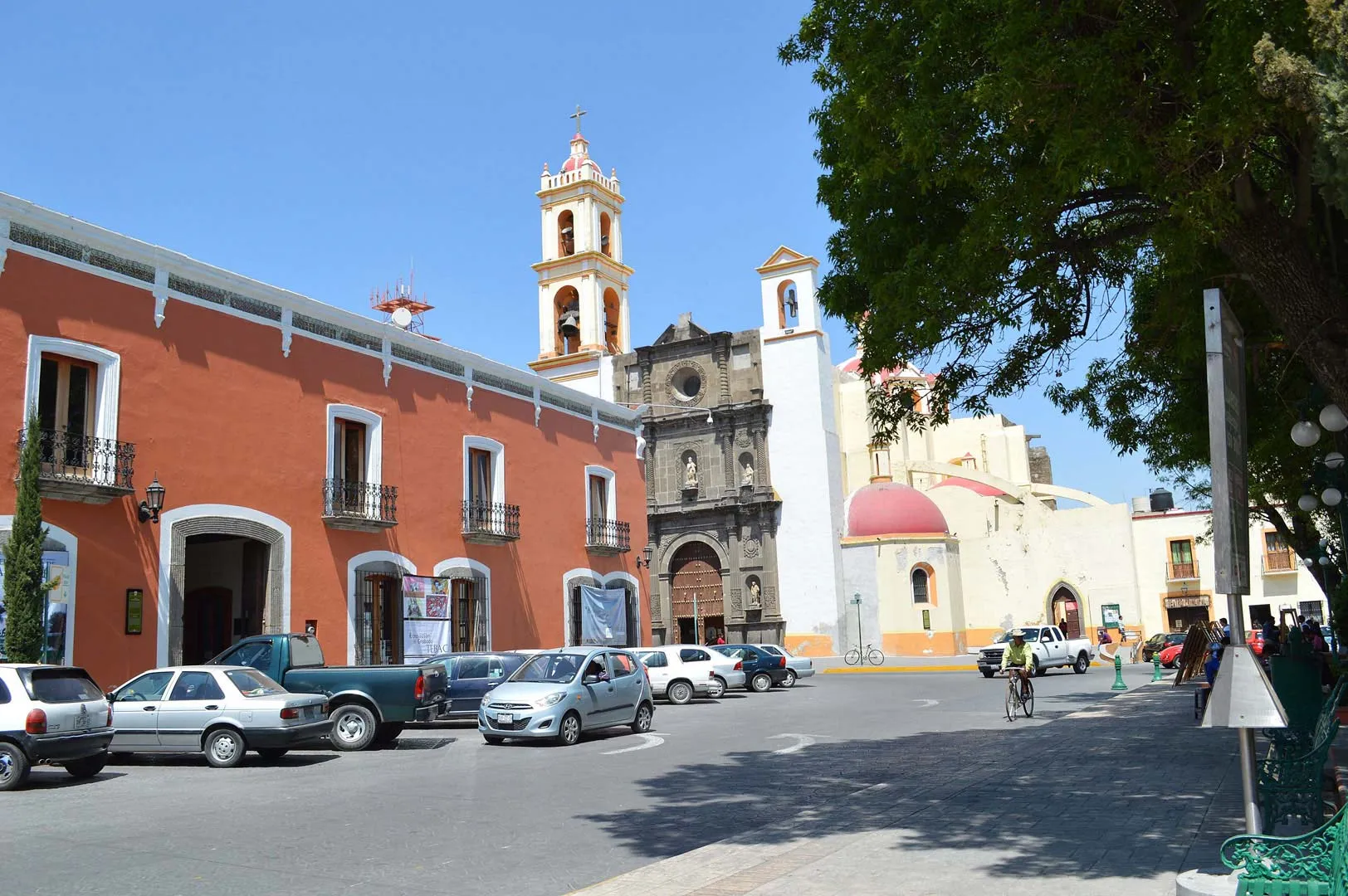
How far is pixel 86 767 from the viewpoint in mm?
13406

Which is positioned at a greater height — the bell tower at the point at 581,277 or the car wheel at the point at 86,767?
the bell tower at the point at 581,277

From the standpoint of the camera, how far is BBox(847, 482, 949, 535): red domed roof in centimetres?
4872

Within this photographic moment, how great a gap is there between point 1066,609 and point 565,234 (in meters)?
28.9

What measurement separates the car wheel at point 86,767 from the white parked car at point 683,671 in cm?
1381

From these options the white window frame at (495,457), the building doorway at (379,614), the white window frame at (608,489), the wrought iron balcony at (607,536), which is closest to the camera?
the building doorway at (379,614)

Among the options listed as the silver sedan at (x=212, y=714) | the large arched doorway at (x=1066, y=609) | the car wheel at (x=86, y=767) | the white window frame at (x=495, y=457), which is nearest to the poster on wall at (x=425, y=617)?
the white window frame at (x=495, y=457)

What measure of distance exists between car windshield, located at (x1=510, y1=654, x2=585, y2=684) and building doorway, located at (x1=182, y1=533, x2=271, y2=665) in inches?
285

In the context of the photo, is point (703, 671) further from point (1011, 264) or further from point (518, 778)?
point (1011, 264)

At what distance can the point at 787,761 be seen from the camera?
1357 centimetres

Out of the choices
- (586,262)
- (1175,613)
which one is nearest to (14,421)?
(586,262)

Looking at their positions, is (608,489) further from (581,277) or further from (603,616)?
(581,277)

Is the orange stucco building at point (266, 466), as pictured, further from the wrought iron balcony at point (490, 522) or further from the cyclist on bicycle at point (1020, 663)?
the cyclist on bicycle at point (1020, 663)

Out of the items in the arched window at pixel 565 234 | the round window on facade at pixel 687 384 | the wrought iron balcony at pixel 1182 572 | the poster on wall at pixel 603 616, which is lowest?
the poster on wall at pixel 603 616

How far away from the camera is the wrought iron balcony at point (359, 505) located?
72.6ft
